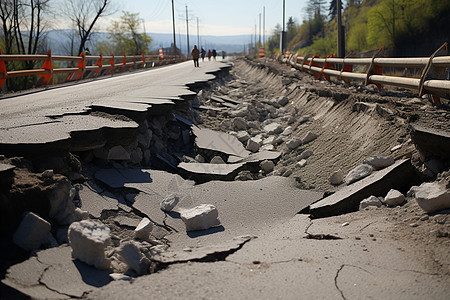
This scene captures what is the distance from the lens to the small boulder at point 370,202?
342cm

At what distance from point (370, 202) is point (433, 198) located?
66 cm

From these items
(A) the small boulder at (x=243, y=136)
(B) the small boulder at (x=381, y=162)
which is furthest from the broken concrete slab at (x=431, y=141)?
(A) the small boulder at (x=243, y=136)

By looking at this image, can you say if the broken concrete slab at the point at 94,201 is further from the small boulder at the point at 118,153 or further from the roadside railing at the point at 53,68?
the roadside railing at the point at 53,68

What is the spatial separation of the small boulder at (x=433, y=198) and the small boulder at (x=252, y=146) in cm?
417

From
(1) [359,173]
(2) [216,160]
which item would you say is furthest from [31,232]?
(2) [216,160]

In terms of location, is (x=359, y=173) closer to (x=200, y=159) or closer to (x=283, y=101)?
(x=200, y=159)

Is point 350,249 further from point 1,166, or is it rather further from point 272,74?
point 272,74

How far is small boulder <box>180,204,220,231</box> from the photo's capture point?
11.6ft

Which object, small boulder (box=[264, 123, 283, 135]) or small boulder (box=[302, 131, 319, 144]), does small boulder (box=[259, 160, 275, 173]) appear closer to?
small boulder (box=[302, 131, 319, 144])

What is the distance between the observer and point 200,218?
11.6ft

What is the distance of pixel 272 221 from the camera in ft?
12.7

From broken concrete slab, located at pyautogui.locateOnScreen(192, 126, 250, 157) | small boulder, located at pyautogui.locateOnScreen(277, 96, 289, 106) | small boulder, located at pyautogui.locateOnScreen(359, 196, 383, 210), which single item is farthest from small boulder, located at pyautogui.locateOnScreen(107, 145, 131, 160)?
small boulder, located at pyautogui.locateOnScreen(277, 96, 289, 106)

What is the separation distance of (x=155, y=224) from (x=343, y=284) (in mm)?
1975

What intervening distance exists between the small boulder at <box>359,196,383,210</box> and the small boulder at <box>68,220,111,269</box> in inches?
86.4
